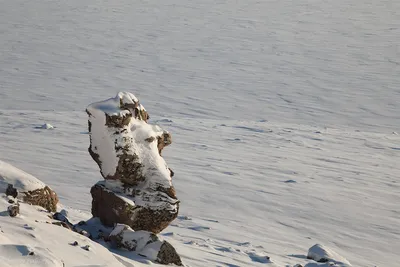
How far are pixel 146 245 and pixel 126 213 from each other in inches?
20.4

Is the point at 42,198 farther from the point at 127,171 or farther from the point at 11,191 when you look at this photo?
the point at 127,171

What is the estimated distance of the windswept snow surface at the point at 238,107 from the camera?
820 cm

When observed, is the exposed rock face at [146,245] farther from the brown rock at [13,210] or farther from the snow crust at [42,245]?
the brown rock at [13,210]

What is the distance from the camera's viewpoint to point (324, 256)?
649cm

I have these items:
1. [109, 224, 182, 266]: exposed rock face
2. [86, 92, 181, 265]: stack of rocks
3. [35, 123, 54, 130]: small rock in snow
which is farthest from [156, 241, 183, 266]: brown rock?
[35, 123, 54, 130]: small rock in snow

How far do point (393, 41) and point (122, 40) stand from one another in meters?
11.9

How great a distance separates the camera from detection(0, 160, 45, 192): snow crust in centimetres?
522

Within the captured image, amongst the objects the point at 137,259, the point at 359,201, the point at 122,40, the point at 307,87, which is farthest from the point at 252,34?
the point at 137,259

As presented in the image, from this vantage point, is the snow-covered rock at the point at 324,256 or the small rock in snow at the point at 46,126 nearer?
the snow-covered rock at the point at 324,256

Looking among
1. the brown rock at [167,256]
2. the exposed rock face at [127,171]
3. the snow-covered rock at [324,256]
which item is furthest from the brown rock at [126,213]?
the snow-covered rock at [324,256]

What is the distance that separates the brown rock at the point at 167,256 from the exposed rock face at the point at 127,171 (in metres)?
0.60

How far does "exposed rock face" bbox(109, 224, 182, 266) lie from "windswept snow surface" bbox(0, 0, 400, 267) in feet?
0.65

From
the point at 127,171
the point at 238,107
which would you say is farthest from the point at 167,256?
the point at 238,107

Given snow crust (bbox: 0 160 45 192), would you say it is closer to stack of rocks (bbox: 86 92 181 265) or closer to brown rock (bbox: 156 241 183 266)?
stack of rocks (bbox: 86 92 181 265)
